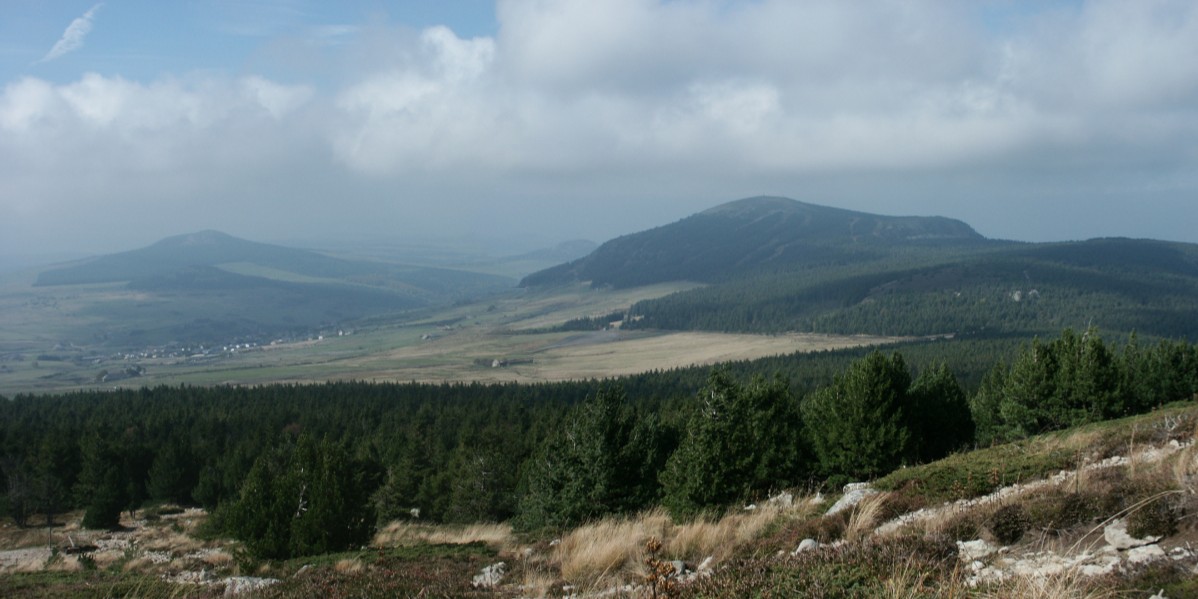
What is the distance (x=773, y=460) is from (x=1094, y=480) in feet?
48.5

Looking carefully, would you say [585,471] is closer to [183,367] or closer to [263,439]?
[263,439]

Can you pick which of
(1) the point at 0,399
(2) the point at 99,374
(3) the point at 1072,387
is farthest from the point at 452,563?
(2) the point at 99,374

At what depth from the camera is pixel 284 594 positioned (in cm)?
1066

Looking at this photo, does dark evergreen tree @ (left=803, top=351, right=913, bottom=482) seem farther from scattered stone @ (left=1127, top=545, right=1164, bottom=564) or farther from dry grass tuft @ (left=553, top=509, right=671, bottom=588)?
scattered stone @ (left=1127, top=545, right=1164, bottom=564)

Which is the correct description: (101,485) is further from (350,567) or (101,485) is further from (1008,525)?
(1008,525)

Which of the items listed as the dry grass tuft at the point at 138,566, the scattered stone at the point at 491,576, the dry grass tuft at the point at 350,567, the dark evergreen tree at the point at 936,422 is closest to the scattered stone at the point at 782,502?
the scattered stone at the point at 491,576

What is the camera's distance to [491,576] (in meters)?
12.1

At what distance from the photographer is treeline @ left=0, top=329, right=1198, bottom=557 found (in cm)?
2503

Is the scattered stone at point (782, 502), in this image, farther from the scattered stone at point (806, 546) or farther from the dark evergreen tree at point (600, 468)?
the dark evergreen tree at point (600, 468)

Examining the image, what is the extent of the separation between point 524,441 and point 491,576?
5146 cm

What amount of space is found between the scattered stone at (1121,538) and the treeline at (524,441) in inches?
502

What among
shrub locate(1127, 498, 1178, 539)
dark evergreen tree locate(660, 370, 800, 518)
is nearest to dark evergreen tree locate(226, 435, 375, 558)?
dark evergreen tree locate(660, 370, 800, 518)

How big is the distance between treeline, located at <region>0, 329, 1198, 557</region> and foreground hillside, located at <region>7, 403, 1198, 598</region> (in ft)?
26.9

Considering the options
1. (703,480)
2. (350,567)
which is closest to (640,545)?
(350,567)
